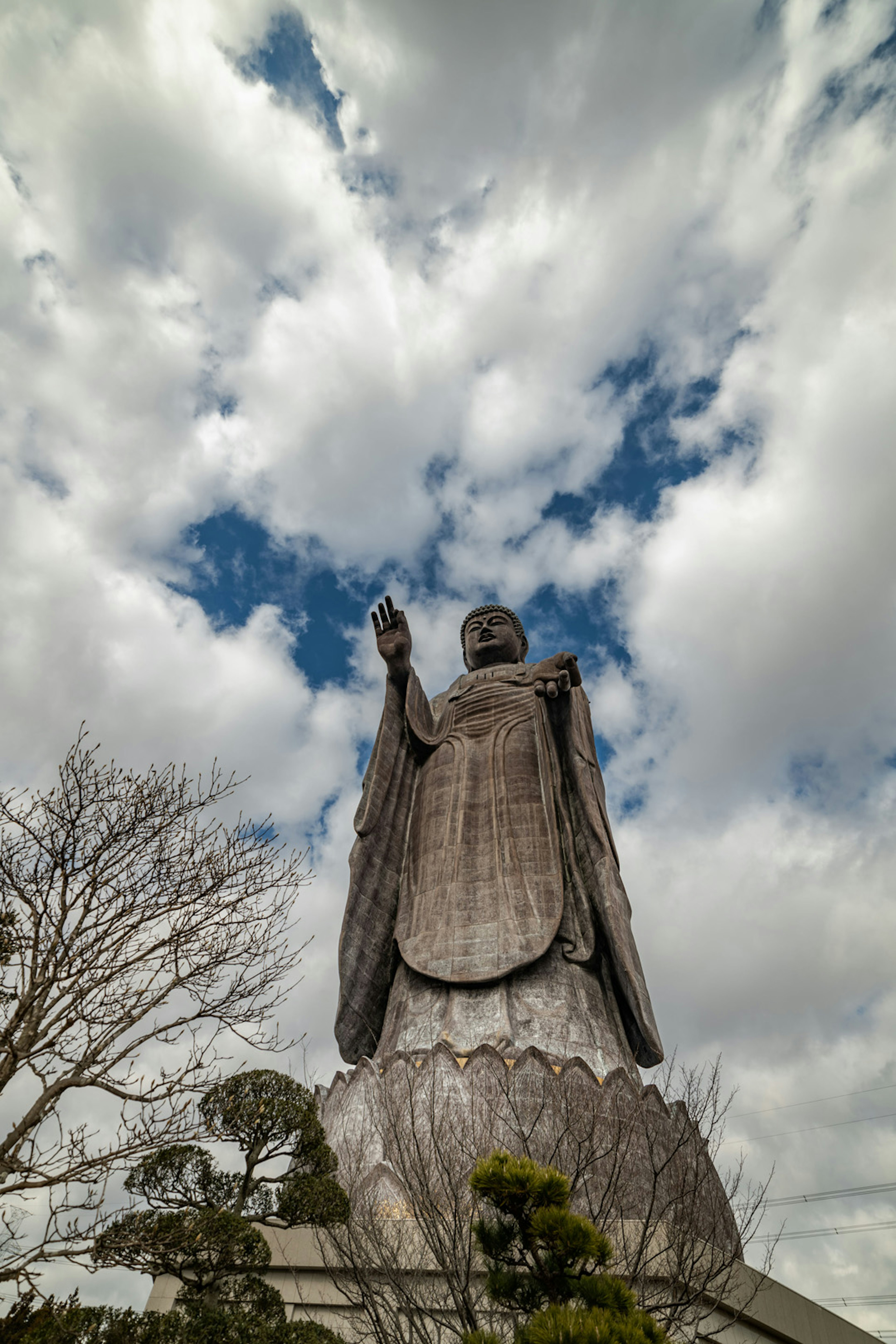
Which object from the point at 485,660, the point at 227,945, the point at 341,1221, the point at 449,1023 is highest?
the point at 485,660

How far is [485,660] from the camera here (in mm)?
13312

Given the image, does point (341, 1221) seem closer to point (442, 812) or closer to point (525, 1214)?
point (525, 1214)

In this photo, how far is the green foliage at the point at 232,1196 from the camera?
4.80 meters

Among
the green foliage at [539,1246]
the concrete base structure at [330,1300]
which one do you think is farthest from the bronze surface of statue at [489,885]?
the green foliage at [539,1246]

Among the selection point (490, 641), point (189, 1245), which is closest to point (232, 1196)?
point (189, 1245)

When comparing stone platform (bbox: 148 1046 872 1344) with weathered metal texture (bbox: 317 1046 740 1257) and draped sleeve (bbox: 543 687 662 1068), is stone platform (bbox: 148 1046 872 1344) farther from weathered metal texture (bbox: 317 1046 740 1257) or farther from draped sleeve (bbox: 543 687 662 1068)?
draped sleeve (bbox: 543 687 662 1068)

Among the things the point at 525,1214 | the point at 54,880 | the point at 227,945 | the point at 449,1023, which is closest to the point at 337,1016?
the point at 449,1023

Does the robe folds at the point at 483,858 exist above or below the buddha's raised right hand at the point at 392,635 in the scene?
below

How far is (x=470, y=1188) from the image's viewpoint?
5.36 m

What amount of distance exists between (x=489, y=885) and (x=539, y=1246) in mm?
5963

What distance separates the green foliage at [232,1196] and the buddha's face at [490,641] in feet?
26.6

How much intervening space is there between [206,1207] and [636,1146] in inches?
133

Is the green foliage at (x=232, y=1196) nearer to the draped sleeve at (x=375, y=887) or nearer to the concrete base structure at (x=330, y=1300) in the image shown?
the concrete base structure at (x=330, y=1300)

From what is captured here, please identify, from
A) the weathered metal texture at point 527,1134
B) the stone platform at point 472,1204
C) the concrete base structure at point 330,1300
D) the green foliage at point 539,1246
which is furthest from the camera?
the concrete base structure at point 330,1300
